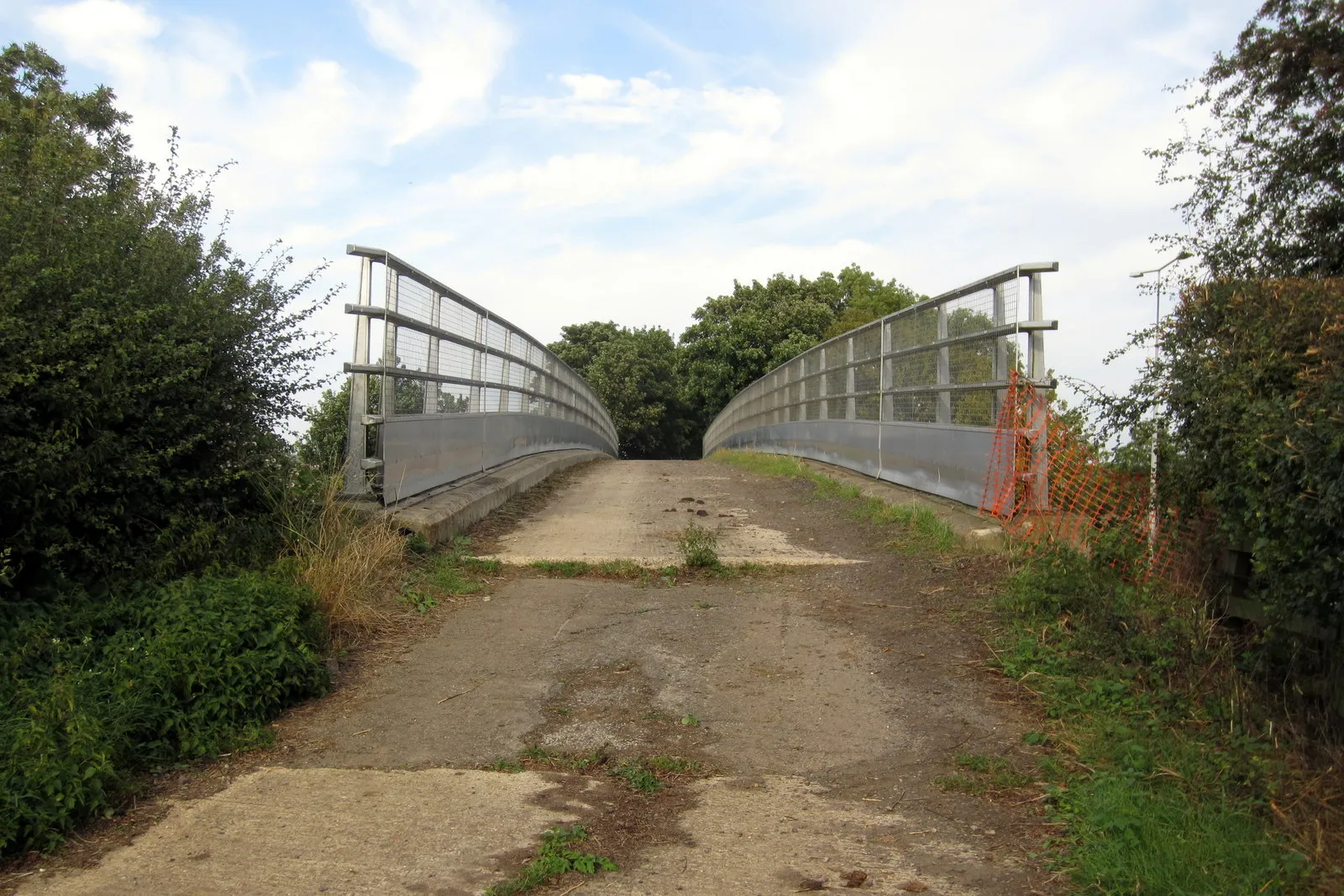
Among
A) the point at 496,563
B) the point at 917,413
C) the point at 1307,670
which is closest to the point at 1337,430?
the point at 1307,670

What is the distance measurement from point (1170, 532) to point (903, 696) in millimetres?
1566

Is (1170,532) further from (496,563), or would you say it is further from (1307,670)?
(496,563)

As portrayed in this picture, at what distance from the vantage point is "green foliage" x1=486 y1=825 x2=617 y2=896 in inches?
115

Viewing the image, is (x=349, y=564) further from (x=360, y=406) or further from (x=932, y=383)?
(x=932, y=383)

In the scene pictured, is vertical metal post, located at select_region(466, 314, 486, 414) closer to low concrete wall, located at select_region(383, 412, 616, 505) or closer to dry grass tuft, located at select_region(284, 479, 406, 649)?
low concrete wall, located at select_region(383, 412, 616, 505)

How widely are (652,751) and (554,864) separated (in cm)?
98

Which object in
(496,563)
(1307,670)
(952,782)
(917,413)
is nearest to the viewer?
(952,782)

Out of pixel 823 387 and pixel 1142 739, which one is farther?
pixel 823 387

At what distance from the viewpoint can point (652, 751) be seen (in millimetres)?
3965

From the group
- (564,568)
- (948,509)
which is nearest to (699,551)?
(564,568)

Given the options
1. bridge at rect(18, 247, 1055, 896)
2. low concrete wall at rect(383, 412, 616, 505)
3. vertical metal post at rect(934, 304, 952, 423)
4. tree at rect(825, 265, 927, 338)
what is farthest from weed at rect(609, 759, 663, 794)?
tree at rect(825, 265, 927, 338)

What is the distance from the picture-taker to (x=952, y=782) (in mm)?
3662

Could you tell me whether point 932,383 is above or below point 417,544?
above

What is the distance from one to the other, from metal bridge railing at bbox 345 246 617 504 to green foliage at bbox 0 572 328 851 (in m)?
1.73
